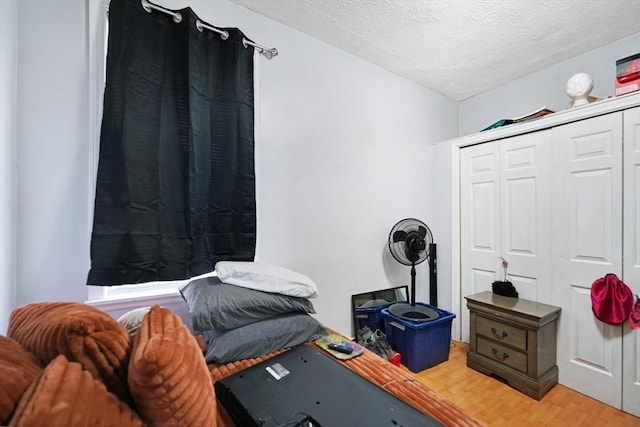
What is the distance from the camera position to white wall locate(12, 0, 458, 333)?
3.92 ft

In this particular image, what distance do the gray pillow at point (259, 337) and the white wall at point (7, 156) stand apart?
31.5 inches

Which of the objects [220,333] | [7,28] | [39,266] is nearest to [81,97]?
[7,28]

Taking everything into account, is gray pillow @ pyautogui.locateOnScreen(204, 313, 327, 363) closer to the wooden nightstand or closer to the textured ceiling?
the wooden nightstand

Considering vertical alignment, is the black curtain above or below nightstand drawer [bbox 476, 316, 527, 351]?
above

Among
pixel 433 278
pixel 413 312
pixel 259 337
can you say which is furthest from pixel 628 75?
pixel 259 337

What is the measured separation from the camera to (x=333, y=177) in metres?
2.06

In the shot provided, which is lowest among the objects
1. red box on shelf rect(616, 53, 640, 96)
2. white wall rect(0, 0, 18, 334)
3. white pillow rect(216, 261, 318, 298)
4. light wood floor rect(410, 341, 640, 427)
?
light wood floor rect(410, 341, 640, 427)

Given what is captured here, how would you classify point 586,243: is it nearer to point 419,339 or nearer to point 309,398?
point 419,339

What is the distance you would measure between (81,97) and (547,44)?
3037 millimetres

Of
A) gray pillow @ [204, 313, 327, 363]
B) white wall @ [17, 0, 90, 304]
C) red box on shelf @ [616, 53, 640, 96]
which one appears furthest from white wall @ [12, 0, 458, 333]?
red box on shelf @ [616, 53, 640, 96]

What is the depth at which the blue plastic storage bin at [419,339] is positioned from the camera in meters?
1.96

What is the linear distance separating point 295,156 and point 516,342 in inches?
78.7

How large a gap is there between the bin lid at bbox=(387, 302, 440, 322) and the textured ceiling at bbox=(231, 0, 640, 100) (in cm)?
207

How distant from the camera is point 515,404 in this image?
5.46 ft
